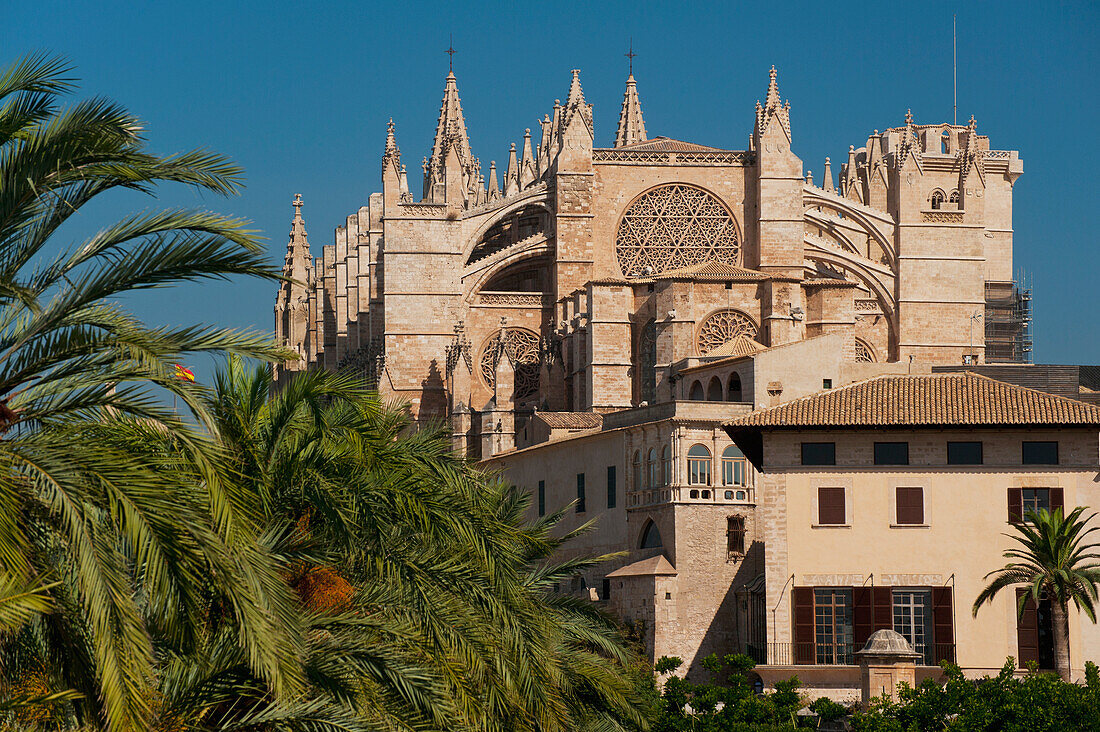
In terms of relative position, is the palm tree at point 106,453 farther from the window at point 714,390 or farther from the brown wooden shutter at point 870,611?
the window at point 714,390

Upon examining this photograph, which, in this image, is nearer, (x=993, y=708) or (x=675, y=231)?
(x=993, y=708)

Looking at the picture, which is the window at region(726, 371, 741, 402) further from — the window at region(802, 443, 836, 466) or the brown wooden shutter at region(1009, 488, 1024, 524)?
the brown wooden shutter at region(1009, 488, 1024, 524)

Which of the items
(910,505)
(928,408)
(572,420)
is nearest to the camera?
(910,505)

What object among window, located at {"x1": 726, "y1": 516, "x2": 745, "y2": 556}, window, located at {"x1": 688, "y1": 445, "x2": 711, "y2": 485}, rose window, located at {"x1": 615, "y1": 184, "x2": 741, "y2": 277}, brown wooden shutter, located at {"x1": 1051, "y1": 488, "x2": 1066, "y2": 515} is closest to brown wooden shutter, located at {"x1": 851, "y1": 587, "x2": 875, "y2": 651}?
brown wooden shutter, located at {"x1": 1051, "y1": 488, "x2": 1066, "y2": 515}

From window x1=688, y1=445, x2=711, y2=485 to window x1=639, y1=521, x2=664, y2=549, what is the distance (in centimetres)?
138

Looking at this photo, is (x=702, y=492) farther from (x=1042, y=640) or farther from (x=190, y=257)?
(x=190, y=257)

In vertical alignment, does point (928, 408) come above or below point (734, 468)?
above

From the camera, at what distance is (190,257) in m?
11.6

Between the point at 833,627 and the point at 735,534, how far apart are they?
4.53 m

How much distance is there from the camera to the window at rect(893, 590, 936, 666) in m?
30.8

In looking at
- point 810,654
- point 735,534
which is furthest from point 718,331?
point 810,654

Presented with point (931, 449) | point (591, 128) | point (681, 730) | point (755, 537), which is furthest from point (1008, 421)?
point (591, 128)

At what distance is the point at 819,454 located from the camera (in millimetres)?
31703

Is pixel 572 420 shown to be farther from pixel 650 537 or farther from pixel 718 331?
pixel 650 537
